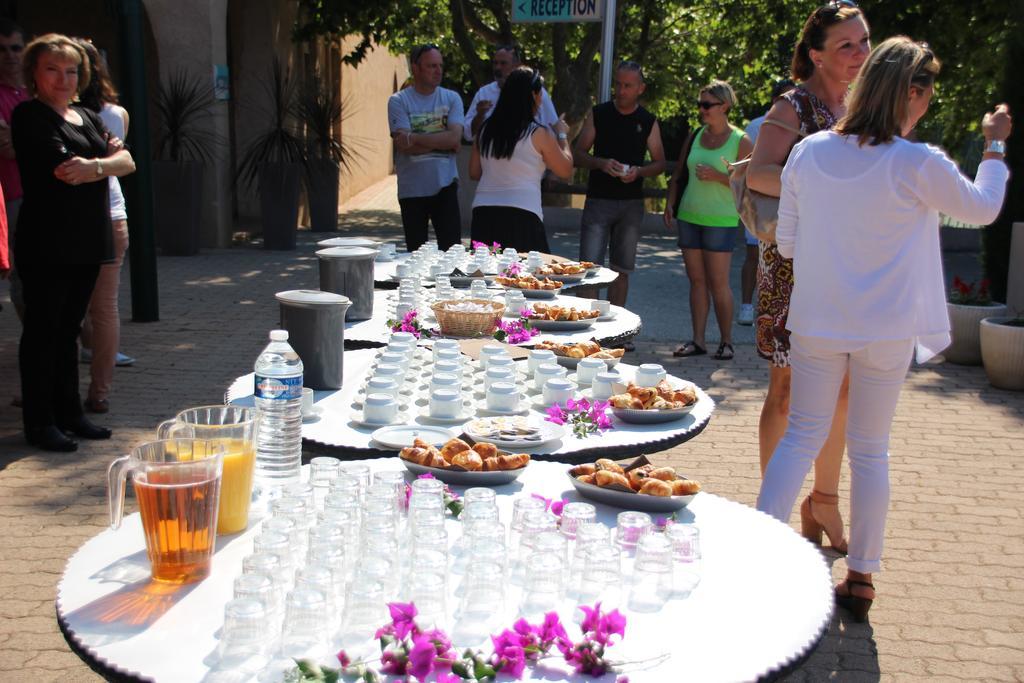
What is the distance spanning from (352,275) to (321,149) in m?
10.8

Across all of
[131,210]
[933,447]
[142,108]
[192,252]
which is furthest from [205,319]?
[933,447]

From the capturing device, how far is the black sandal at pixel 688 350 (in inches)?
317

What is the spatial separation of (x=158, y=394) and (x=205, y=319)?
250cm

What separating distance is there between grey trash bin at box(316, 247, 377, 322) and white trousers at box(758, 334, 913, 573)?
1812 mm

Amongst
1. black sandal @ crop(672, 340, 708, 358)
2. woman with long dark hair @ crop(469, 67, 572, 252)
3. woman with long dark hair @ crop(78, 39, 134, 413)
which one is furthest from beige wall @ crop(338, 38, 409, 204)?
woman with long dark hair @ crop(78, 39, 134, 413)

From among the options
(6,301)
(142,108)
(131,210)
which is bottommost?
(6,301)

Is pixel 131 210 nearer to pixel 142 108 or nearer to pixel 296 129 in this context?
pixel 142 108

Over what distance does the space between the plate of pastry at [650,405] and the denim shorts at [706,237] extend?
4460 mm

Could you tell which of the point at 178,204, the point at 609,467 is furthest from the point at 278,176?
the point at 609,467

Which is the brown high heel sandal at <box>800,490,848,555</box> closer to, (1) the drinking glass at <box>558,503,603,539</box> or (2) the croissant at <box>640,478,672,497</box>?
(2) the croissant at <box>640,478,672,497</box>

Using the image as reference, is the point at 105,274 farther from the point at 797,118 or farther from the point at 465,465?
the point at 465,465

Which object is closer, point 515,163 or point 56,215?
point 56,215

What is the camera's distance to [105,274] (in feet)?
18.6

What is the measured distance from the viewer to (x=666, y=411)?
9.82ft
